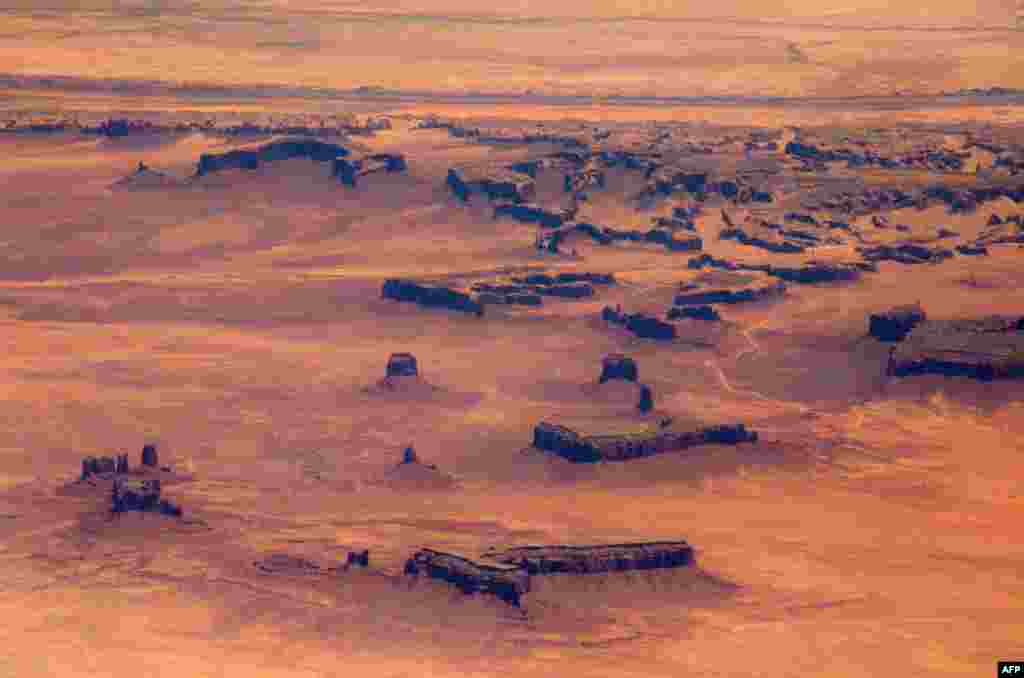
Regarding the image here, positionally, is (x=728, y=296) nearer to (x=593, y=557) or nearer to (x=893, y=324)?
(x=893, y=324)

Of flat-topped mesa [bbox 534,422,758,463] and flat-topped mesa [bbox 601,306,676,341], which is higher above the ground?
flat-topped mesa [bbox 601,306,676,341]

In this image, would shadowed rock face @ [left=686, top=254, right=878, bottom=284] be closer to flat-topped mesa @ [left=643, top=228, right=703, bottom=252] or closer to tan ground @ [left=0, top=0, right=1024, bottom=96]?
flat-topped mesa @ [left=643, top=228, right=703, bottom=252]

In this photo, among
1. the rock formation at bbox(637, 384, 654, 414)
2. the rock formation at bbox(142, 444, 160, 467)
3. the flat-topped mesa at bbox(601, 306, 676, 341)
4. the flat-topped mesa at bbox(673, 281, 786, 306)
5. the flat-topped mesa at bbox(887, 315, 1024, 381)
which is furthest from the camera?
the flat-topped mesa at bbox(673, 281, 786, 306)

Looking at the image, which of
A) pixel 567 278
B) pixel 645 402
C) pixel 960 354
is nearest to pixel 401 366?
pixel 645 402

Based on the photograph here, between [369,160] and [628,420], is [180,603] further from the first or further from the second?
[369,160]

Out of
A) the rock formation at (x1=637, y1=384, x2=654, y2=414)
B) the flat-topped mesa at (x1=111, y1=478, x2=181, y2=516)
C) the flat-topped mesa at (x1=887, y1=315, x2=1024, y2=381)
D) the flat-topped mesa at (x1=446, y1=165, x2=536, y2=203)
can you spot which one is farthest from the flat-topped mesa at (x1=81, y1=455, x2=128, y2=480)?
the flat-topped mesa at (x1=446, y1=165, x2=536, y2=203)

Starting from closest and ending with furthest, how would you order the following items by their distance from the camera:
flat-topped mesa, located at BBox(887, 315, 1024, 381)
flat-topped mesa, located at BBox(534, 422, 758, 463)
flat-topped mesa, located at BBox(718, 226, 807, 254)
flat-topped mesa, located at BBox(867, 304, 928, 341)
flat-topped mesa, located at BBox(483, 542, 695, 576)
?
flat-topped mesa, located at BBox(483, 542, 695, 576) < flat-topped mesa, located at BBox(534, 422, 758, 463) < flat-topped mesa, located at BBox(887, 315, 1024, 381) < flat-topped mesa, located at BBox(867, 304, 928, 341) < flat-topped mesa, located at BBox(718, 226, 807, 254)
